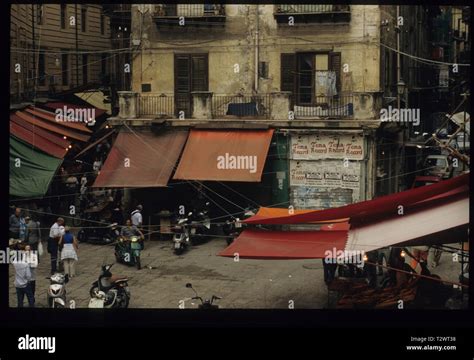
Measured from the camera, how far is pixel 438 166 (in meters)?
10.4

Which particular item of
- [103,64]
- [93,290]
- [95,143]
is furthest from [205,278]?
[103,64]

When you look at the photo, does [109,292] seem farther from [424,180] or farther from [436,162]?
[436,162]

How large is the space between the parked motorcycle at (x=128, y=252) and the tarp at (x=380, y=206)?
4.46ft

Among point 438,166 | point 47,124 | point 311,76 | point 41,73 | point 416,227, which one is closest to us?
point 416,227

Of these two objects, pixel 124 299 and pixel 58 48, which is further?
pixel 58 48

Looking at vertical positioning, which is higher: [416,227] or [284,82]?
[284,82]

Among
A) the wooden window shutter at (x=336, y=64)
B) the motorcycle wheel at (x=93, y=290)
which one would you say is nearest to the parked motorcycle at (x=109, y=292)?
the motorcycle wheel at (x=93, y=290)

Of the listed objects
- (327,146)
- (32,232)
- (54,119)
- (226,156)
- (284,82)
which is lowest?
(32,232)

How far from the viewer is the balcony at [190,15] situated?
1070 centimetres

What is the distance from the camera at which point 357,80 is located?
10.5 m

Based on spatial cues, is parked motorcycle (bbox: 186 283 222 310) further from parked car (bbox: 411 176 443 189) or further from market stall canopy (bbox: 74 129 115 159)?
parked car (bbox: 411 176 443 189)

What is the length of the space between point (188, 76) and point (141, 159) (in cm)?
113

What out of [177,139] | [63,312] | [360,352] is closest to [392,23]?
[177,139]

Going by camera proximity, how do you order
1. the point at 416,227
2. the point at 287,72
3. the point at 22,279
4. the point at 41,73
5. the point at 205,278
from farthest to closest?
the point at 287,72 → the point at 41,73 → the point at 205,278 → the point at 22,279 → the point at 416,227
